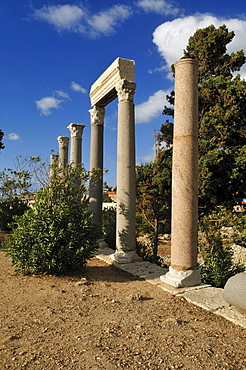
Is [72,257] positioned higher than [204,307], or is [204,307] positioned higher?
[72,257]

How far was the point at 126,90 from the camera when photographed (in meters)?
9.45

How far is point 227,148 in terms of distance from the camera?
1566cm

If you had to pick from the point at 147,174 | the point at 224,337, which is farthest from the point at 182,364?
the point at 147,174

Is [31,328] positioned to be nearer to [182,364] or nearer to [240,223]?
[182,364]

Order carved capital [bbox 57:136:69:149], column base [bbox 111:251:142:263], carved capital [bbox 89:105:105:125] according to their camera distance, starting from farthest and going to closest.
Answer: carved capital [bbox 57:136:69:149] < carved capital [bbox 89:105:105:125] < column base [bbox 111:251:142:263]

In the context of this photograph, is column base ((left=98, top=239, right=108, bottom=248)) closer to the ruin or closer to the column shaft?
the ruin

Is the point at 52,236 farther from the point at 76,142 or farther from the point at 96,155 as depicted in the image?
the point at 76,142

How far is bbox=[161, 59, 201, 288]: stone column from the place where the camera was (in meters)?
6.89

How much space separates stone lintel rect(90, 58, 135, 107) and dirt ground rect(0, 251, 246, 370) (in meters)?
6.63

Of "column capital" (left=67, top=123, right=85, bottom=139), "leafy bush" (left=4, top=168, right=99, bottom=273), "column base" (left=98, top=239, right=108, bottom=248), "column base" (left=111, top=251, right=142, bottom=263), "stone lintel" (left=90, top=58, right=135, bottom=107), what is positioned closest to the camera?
"leafy bush" (left=4, top=168, right=99, bottom=273)

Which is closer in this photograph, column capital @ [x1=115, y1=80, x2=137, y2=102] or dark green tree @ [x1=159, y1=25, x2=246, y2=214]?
Answer: column capital @ [x1=115, y1=80, x2=137, y2=102]

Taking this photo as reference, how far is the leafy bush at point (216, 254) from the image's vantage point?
339 inches

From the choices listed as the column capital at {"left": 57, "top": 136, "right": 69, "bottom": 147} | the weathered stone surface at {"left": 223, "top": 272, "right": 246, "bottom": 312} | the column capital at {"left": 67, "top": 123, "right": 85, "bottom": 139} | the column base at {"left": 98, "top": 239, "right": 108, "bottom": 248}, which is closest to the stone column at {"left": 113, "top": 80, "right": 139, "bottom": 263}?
the column base at {"left": 98, "top": 239, "right": 108, "bottom": 248}

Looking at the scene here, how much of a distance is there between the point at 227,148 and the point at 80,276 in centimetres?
1127
